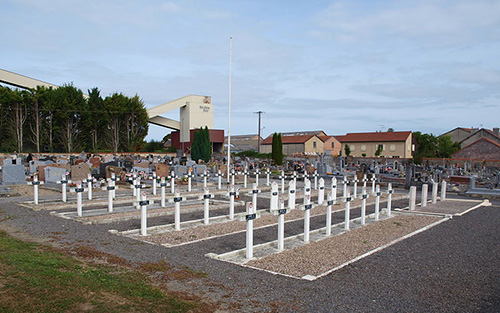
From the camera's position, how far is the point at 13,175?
19.9 meters

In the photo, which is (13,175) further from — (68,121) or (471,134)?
(471,134)

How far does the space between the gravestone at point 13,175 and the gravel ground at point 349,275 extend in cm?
987

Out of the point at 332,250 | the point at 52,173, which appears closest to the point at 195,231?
the point at 332,250

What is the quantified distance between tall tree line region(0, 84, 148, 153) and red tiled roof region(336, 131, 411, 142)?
41272 mm

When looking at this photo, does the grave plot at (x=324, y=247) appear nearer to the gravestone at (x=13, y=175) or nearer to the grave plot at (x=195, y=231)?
the grave plot at (x=195, y=231)

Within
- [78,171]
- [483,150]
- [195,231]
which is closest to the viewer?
[195,231]

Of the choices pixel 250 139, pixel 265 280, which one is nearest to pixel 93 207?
pixel 265 280

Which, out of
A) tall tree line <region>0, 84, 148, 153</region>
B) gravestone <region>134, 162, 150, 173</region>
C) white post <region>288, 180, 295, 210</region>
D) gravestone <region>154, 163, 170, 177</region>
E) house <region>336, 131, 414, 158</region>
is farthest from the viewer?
house <region>336, 131, 414, 158</region>

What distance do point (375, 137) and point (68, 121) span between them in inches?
2061

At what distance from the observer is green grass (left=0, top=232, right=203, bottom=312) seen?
4.77m

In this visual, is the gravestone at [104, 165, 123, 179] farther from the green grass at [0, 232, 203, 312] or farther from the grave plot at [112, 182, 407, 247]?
the green grass at [0, 232, 203, 312]

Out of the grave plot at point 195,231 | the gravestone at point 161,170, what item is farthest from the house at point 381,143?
the grave plot at point 195,231

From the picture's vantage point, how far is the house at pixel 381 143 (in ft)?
231

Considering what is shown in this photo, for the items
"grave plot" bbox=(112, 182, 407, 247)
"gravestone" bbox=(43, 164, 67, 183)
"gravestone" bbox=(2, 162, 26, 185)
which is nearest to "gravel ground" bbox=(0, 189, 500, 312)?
"grave plot" bbox=(112, 182, 407, 247)
